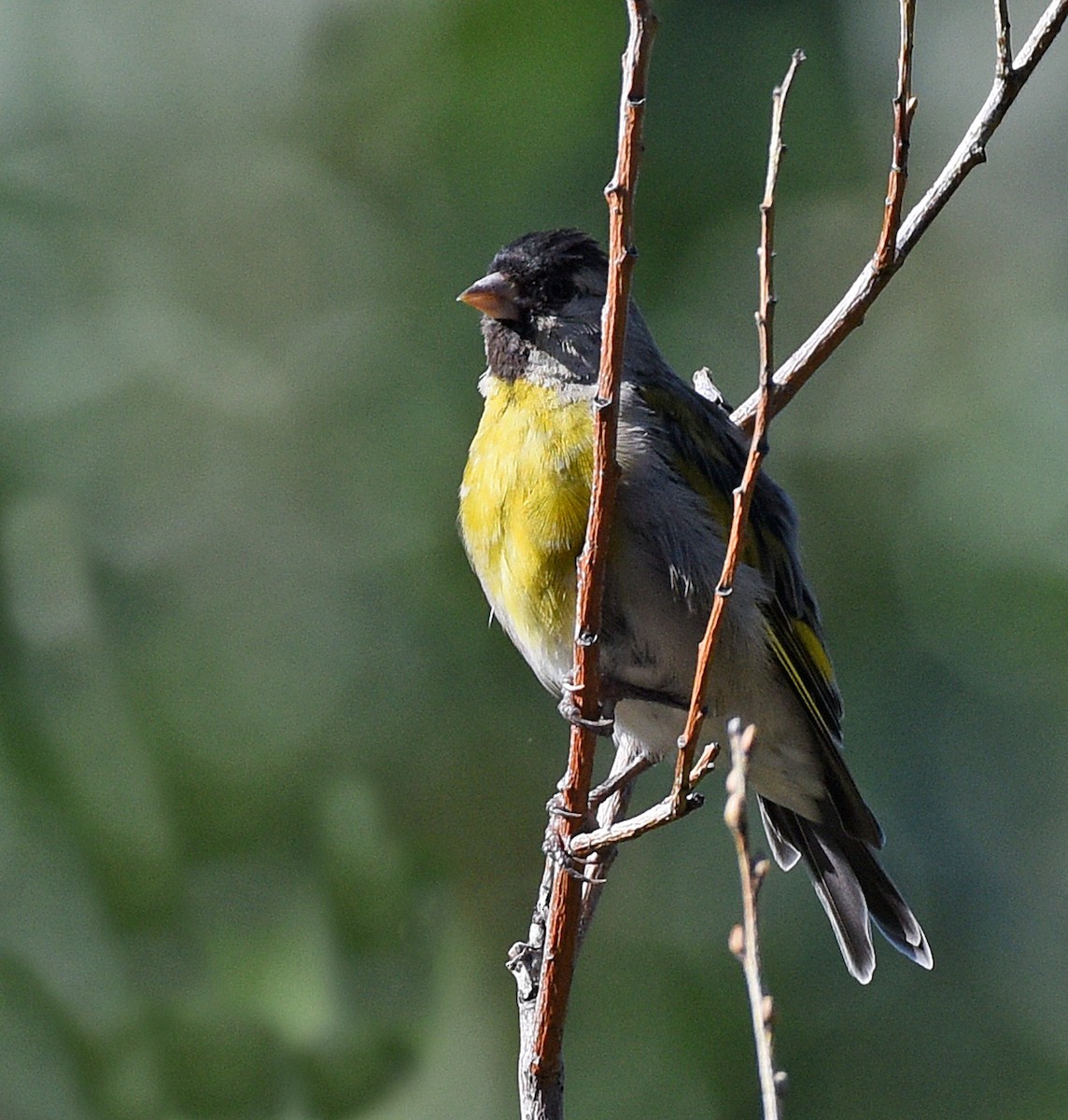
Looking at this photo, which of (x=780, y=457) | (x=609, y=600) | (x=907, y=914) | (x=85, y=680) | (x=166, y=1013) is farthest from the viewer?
(x=780, y=457)

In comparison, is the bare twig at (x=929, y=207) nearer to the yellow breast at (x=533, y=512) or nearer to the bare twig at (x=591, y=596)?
the yellow breast at (x=533, y=512)

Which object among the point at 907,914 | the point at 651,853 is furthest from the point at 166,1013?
the point at 907,914

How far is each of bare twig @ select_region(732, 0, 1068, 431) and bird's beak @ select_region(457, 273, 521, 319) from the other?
0.62m

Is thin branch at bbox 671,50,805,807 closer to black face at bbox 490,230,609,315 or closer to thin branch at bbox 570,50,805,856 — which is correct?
thin branch at bbox 570,50,805,856

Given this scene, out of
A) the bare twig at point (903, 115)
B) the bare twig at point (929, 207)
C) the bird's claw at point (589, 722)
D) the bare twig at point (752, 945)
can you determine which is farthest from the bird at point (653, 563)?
the bare twig at point (752, 945)

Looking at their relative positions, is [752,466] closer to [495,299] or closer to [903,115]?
[903,115]

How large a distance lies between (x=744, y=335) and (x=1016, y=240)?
4.57 feet

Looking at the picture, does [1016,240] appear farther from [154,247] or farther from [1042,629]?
[154,247]

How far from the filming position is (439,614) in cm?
600

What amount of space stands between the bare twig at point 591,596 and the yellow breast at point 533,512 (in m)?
0.61

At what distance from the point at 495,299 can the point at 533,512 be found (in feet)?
2.20

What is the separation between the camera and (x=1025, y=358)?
635cm

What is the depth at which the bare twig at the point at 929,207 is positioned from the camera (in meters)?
3.40

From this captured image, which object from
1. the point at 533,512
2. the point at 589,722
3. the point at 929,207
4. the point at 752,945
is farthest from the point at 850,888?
the point at 752,945
